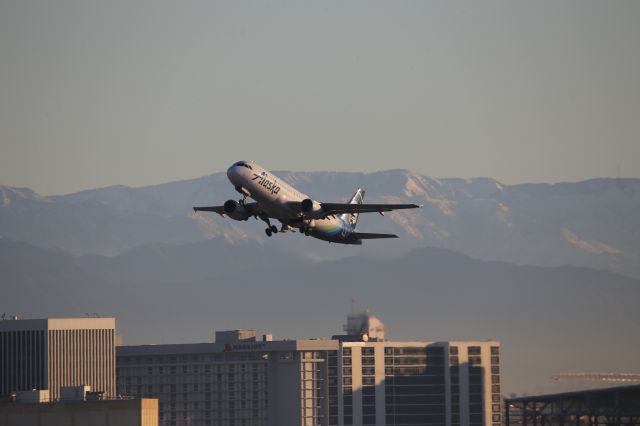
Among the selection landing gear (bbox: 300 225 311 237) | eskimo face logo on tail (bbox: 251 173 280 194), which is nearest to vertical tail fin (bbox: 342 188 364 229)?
landing gear (bbox: 300 225 311 237)

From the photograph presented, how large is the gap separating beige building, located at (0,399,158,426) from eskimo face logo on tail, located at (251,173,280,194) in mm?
31226

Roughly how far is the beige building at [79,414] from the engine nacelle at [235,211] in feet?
84.3

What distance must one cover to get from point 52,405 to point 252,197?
116 feet

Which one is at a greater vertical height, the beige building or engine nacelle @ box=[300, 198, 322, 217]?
engine nacelle @ box=[300, 198, 322, 217]

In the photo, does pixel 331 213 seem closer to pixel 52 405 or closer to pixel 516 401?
pixel 52 405

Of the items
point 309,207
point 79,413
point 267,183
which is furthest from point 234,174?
point 79,413

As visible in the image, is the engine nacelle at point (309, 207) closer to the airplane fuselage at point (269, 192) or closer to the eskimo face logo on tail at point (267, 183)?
the airplane fuselage at point (269, 192)

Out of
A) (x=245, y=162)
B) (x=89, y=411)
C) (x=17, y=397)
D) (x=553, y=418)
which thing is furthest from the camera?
(x=553, y=418)

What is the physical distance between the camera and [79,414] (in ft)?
489

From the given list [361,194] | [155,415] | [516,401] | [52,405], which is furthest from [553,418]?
[52,405]

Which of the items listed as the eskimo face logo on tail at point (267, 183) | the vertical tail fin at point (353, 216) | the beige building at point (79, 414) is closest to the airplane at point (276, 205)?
the eskimo face logo on tail at point (267, 183)

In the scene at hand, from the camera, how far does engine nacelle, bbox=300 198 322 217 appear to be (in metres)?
133

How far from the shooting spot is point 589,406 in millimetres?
162250

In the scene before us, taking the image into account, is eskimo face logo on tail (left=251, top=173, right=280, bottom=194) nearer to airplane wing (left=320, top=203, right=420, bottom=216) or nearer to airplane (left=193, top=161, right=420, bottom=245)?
airplane (left=193, top=161, right=420, bottom=245)
